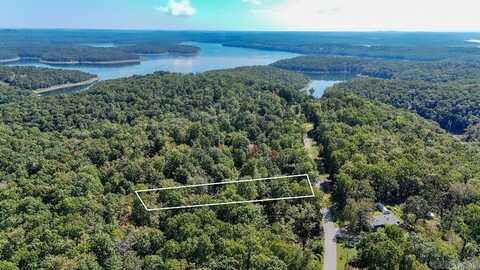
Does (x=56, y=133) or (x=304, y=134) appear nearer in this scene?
(x=56, y=133)

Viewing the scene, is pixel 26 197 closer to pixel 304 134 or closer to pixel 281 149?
pixel 281 149

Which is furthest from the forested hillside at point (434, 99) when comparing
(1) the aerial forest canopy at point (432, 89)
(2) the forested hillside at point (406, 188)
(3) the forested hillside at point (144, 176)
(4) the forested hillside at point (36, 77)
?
(4) the forested hillside at point (36, 77)

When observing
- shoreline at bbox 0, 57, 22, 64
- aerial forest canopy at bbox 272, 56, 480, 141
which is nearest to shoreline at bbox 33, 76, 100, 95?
aerial forest canopy at bbox 272, 56, 480, 141

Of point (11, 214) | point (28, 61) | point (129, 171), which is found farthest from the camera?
point (28, 61)

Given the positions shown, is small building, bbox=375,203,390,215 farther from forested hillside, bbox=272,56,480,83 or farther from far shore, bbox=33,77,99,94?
far shore, bbox=33,77,99,94

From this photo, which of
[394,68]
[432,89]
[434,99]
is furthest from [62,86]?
[394,68]

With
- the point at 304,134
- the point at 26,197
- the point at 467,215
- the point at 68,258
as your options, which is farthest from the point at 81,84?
the point at 467,215
